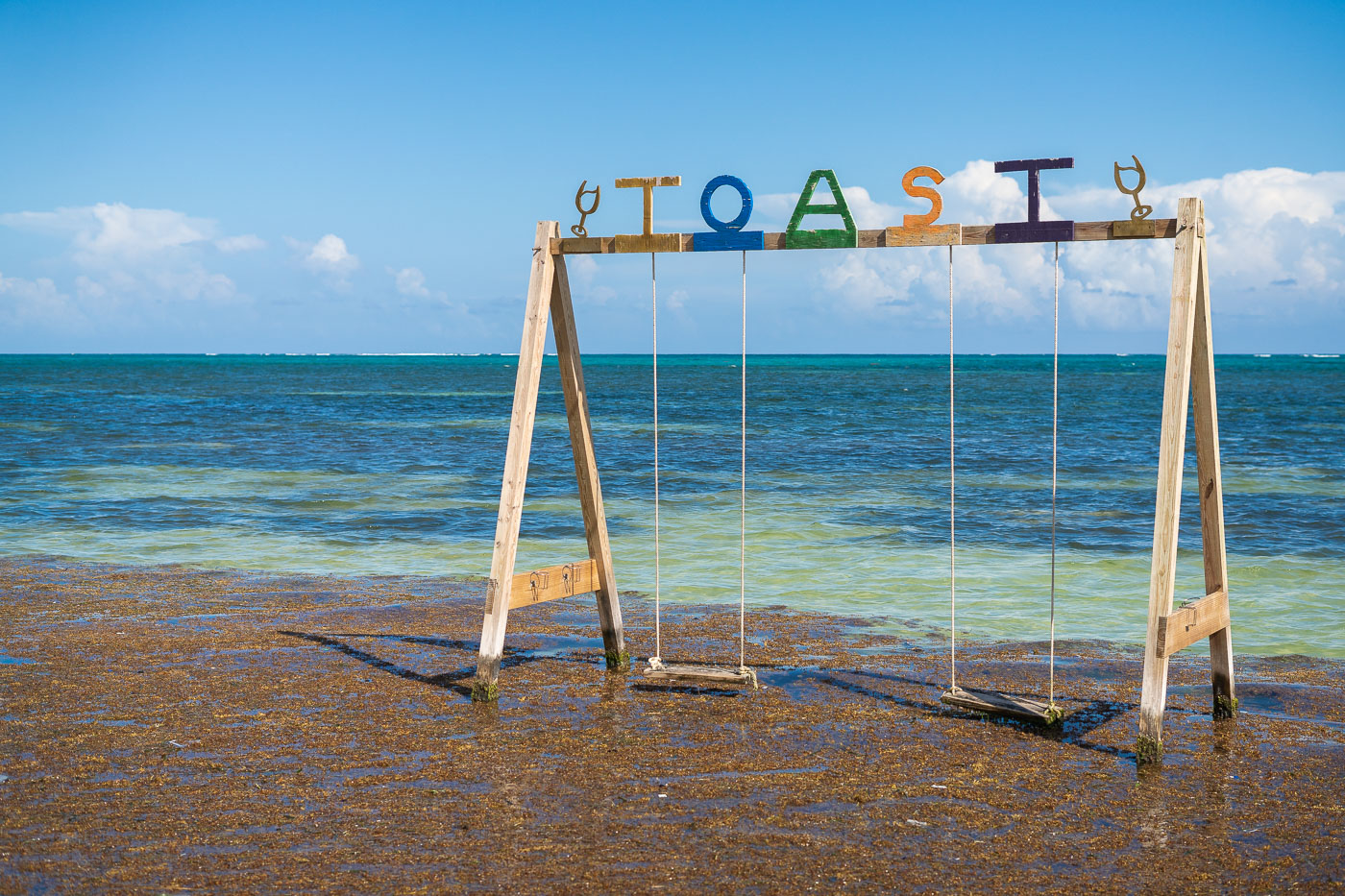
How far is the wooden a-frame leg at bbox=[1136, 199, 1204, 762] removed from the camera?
5.73 m

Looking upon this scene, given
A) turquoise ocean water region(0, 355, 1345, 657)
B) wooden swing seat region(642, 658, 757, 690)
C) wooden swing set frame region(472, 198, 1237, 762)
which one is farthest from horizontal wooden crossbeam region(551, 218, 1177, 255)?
turquoise ocean water region(0, 355, 1345, 657)

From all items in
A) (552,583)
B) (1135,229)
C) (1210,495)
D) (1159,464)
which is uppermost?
(1135,229)

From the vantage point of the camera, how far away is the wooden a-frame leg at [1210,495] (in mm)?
6270

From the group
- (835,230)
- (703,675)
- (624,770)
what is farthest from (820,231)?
(624,770)

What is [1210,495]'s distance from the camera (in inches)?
256

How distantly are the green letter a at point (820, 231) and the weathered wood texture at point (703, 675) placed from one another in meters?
2.58

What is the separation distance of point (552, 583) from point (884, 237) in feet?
10.00

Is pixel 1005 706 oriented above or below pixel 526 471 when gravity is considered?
below

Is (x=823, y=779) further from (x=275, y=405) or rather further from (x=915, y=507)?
(x=275, y=405)

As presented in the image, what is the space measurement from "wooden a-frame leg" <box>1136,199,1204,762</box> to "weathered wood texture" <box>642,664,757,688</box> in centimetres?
221

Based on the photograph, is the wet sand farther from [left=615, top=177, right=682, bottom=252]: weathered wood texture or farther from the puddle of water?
[left=615, top=177, right=682, bottom=252]: weathered wood texture

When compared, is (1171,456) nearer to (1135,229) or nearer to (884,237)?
(1135,229)

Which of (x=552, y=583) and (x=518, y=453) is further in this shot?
(x=552, y=583)

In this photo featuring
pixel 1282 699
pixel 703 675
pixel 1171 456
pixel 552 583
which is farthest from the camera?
pixel 552 583
